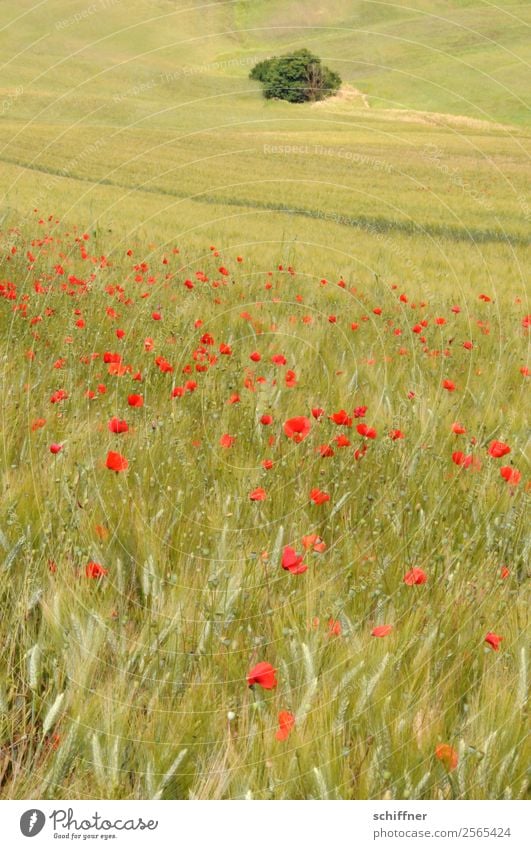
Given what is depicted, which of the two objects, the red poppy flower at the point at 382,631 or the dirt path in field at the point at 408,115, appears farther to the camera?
the dirt path in field at the point at 408,115

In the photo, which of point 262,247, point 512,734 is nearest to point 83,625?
point 512,734

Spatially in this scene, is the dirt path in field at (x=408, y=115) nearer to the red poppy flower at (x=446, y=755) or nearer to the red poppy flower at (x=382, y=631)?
the red poppy flower at (x=382, y=631)

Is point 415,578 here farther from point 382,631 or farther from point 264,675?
point 264,675

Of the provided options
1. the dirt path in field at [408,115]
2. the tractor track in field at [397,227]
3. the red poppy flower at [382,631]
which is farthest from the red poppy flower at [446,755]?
the dirt path in field at [408,115]

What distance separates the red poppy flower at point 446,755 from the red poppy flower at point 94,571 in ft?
2.63

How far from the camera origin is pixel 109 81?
55.8 m

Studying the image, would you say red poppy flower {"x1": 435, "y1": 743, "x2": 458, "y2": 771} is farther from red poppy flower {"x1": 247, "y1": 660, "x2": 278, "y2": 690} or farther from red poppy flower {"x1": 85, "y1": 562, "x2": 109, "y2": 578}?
red poppy flower {"x1": 85, "y1": 562, "x2": 109, "y2": 578}

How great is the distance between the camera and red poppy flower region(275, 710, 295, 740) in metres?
1.38

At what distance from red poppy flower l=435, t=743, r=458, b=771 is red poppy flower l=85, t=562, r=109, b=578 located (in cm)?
80

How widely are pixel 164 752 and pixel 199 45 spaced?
268 ft

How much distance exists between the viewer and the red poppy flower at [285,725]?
1.38 metres

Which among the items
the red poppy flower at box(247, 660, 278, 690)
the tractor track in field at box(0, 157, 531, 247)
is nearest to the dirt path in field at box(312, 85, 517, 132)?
the tractor track in field at box(0, 157, 531, 247)

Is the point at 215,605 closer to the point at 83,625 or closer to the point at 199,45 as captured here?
the point at 83,625

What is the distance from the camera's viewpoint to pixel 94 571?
1.82 meters
